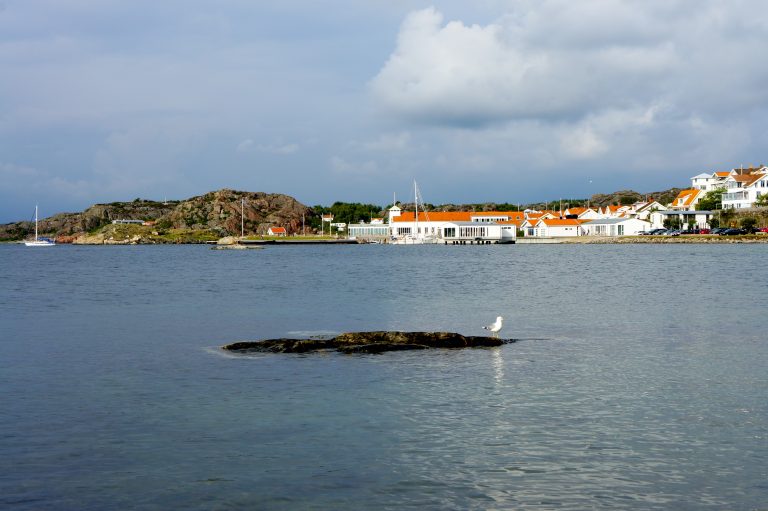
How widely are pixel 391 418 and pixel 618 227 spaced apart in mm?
141599

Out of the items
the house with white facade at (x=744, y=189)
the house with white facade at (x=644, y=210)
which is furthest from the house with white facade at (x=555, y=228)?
the house with white facade at (x=744, y=189)

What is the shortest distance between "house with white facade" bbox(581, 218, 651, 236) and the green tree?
10.9 m

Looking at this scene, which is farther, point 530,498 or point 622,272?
point 622,272

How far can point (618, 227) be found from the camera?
485 feet

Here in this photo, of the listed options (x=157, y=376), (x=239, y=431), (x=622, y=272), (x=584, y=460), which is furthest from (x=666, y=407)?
(x=622, y=272)

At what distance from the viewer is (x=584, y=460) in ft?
37.8

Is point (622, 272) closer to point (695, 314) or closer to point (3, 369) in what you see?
point (695, 314)

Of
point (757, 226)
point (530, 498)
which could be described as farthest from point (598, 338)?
point (757, 226)

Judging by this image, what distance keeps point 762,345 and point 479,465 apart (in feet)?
48.5

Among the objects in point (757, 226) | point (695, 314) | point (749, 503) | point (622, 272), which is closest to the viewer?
point (749, 503)

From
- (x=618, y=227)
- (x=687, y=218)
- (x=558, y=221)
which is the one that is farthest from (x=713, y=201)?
(x=558, y=221)

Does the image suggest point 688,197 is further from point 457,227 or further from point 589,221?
point 457,227

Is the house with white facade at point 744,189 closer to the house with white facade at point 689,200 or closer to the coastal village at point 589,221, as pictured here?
the coastal village at point 589,221

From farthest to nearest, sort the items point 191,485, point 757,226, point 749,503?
point 757,226, point 191,485, point 749,503
